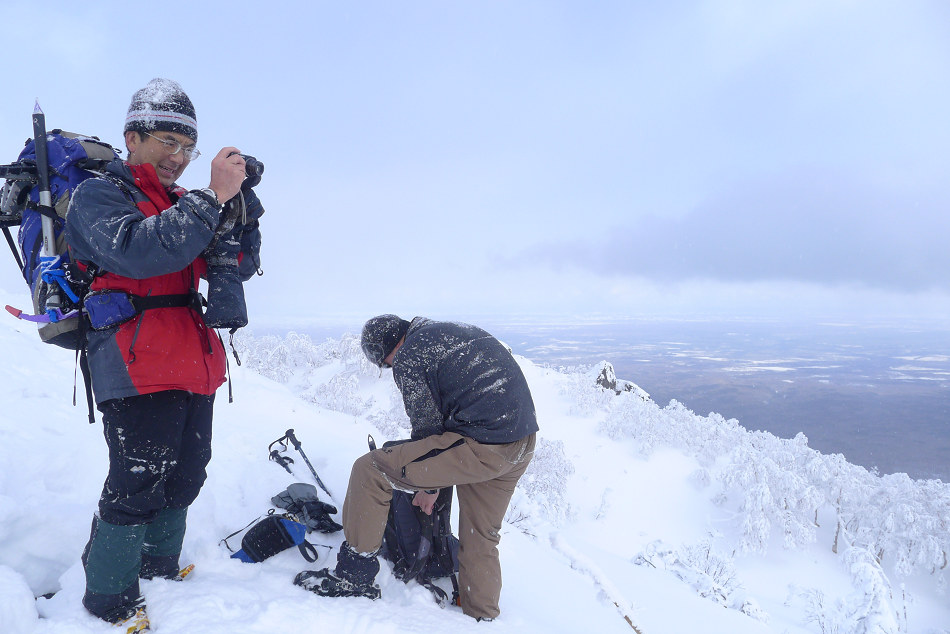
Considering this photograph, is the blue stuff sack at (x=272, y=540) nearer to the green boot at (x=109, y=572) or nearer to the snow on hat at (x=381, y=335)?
the green boot at (x=109, y=572)

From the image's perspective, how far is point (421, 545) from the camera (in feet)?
10.4

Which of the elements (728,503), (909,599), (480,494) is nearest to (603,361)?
(728,503)

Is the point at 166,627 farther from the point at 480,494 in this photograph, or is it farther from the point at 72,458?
the point at 72,458

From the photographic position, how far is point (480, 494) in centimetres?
319

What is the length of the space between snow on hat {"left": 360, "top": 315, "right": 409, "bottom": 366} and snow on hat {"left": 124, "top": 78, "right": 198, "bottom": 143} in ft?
5.76

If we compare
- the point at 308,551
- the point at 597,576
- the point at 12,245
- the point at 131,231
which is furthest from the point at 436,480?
the point at 597,576


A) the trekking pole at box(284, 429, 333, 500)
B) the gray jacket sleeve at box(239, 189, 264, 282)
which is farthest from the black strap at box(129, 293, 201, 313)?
the trekking pole at box(284, 429, 333, 500)

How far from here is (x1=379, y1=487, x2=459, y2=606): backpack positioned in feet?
10.3

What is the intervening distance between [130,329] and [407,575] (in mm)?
2418

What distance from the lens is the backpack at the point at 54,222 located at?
1.89 m

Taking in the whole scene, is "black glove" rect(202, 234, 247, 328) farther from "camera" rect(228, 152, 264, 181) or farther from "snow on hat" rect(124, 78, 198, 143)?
"snow on hat" rect(124, 78, 198, 143)

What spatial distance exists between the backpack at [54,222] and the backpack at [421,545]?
2.27 metres

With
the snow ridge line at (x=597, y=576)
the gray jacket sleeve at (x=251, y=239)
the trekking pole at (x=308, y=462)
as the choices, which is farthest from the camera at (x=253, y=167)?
the snow ridge line at (x=597, y=576)

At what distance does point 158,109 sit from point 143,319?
1048 millimetres
